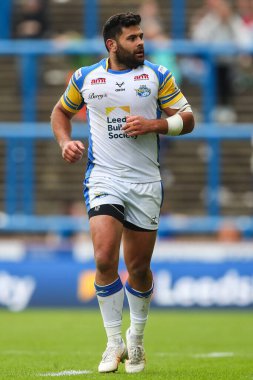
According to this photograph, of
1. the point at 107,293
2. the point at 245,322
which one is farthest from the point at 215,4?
the point at 107,293

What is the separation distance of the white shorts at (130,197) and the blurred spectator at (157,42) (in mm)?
7930

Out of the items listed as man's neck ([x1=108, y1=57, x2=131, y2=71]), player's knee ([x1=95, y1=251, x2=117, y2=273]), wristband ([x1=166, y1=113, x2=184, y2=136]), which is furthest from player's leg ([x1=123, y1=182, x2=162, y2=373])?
man's neck ([x1=108, y1=57, x2=131, y2=71])

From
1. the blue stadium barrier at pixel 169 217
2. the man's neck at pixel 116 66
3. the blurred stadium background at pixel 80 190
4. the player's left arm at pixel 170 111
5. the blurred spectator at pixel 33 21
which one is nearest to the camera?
the player's left arm at pixel 170 111

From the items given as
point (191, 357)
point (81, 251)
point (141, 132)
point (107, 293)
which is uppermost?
point (141, 132)

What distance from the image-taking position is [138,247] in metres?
8.31

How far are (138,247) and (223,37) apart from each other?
9934mm

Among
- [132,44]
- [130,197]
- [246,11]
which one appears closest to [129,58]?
[132,44]

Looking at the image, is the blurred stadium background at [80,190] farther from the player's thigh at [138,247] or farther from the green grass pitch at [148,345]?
the player's thigh at [138,247]

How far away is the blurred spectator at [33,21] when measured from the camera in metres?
18.6

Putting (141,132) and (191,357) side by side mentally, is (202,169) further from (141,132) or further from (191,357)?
(141,132)

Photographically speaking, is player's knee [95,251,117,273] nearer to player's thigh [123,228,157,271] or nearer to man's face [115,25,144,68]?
player's thigh [123,228,157,271]

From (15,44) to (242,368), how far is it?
30.7 feet

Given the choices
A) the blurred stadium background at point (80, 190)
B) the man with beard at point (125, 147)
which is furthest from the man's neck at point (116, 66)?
the blurred stadium background at point (80, 190)

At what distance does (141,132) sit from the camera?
26.4 ft
